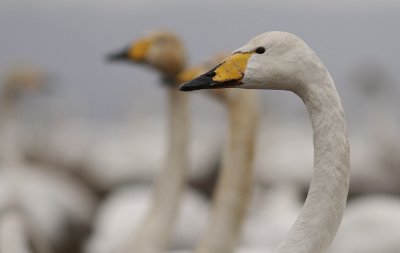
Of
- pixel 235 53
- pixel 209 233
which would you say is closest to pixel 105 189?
pixel 209 233

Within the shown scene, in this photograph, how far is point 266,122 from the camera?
62.8 feet

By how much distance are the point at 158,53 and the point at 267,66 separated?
312 centimetres

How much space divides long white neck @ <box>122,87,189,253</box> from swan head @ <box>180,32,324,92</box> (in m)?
2.53

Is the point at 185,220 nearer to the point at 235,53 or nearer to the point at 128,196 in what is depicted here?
the point at 128,196

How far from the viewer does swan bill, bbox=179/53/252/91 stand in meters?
4.25

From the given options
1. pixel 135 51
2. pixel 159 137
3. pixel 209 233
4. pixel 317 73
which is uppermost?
pixel 159 137

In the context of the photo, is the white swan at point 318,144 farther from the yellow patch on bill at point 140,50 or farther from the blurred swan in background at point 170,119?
the yellow patch on bill at point 140,50

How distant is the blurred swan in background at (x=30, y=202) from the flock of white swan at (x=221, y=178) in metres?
0.02

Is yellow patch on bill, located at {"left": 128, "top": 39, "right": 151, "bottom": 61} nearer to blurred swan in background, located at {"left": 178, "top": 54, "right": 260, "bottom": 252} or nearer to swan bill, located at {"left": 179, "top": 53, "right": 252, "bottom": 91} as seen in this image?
blurred swan in background, located at {"left": 178, "top": 54, "right": 260, "bottom": 252}

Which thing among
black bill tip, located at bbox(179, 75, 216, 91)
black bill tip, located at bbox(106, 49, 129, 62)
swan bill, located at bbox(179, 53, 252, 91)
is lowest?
black bill tip, located at bbox(179, 75, 216, 91)

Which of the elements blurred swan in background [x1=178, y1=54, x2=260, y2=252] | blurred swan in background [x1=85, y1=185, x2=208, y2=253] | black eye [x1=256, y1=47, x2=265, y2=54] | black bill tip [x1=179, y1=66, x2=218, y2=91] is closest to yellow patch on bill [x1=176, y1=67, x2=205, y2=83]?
blurred swan in background [x1=178, y1=54, x2=260, y2=252]

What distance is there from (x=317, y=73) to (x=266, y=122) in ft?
49.5

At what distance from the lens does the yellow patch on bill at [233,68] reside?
4246mm

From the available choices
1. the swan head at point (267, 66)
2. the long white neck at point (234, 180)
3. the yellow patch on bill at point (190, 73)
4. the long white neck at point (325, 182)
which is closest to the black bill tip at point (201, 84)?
the swan head at point (267, 66)
